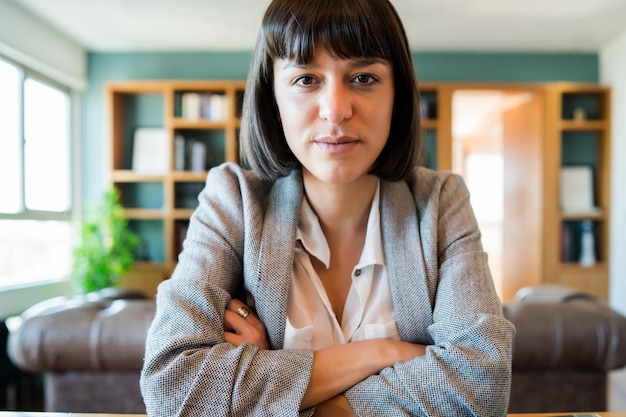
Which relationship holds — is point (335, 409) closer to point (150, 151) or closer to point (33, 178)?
point (33, 178)

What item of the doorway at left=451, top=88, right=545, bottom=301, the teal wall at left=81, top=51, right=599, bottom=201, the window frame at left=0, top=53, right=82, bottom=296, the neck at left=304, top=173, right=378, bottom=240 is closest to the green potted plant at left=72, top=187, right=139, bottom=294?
the window frame at left=0, top=53, right=82, bottom=296

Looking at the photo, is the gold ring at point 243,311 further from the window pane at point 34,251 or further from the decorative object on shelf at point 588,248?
the decorative object on shelf at point 588,248

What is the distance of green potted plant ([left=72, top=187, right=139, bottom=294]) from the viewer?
432cm

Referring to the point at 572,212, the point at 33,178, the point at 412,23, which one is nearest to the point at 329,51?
the point at 412,23

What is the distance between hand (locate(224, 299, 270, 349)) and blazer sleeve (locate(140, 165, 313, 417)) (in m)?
0.03

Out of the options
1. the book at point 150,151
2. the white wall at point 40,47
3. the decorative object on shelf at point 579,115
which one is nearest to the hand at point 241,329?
the white wall at point 40,47

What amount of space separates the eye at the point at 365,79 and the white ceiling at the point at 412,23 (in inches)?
118

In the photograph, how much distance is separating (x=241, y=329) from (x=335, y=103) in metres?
0.45

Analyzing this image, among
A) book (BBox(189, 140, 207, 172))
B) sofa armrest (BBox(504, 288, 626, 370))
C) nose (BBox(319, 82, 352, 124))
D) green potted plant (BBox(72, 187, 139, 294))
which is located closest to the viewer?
nose (BBox(319, 82, 352, 124))

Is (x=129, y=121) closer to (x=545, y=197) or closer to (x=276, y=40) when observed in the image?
(x=545, y=197)

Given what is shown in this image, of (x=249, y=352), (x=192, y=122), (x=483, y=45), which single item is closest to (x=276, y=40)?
(x=249, y=352)

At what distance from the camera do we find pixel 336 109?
2.86ft

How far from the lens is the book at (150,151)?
5.09m

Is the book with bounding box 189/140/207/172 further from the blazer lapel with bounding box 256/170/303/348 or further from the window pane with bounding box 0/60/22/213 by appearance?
the blazer lapel with bounding box 256/170/303/348
